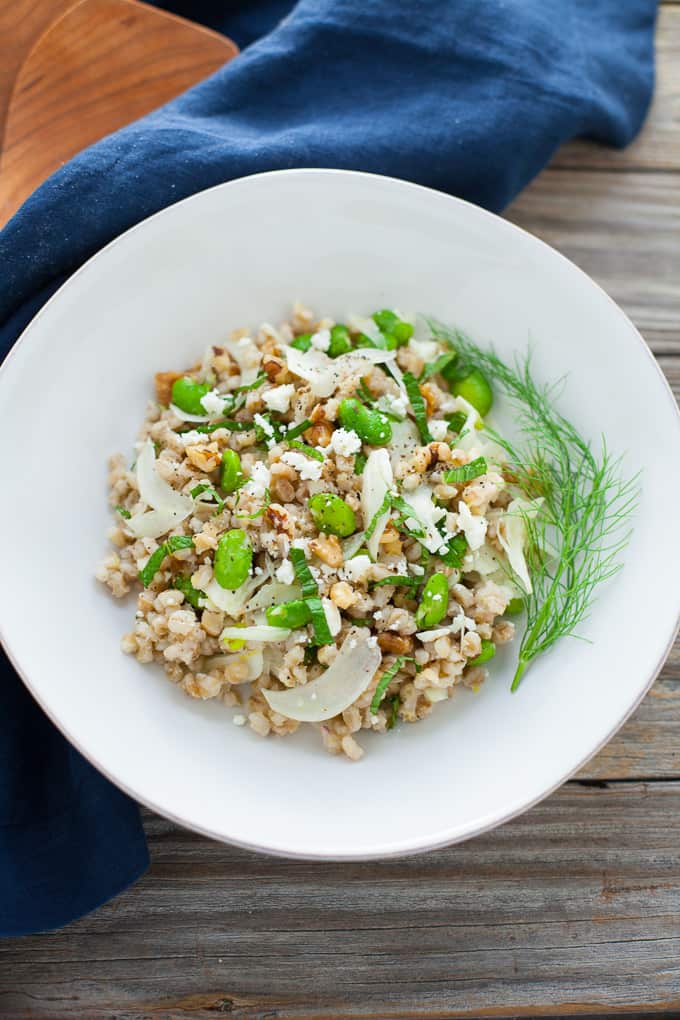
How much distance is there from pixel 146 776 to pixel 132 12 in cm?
263

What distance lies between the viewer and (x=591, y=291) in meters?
2.77

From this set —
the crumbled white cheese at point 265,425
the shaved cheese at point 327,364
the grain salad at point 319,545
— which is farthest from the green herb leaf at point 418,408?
the crumbled white cheese at point 265,425

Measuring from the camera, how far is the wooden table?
2.79 metres

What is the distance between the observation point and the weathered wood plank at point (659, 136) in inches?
143

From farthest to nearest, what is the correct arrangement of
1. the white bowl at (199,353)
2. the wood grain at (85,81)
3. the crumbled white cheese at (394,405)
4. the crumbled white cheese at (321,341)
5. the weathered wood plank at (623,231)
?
the weathered wood plank at (623,231)
the wood grain at (85,81)
the crumbled white cheese at (321,341)
the crumbled white cheese at (394,405)
the white bowl at (199,353)

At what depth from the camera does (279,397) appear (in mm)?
2717

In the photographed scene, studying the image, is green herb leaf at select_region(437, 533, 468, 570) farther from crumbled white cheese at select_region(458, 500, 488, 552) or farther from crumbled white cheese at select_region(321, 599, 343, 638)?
crumbled white cheese at select_region(321, 599, 343, 638)

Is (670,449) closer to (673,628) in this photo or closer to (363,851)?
(673,628)

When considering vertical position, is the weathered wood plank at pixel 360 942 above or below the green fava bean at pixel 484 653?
below

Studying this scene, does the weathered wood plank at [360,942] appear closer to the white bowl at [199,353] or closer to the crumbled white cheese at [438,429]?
the white bowl at [199,353]

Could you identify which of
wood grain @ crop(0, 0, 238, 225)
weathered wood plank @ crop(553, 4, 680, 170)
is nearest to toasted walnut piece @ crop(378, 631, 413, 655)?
wood grain @ crop(0, 0, 238, 225)

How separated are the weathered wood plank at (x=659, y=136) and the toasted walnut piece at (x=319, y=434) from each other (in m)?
1.73

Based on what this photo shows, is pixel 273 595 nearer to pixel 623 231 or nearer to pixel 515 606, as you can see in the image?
pixel 515 606

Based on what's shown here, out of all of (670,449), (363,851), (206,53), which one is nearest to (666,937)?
(363,851)
